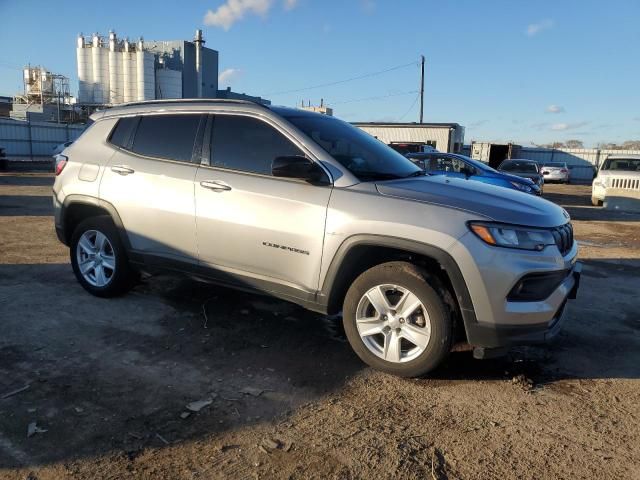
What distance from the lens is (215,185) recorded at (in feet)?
13.4

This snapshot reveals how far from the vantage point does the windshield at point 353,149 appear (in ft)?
12.8

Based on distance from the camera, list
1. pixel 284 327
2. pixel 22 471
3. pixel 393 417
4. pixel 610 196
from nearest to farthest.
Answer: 1. pixel 22 471
2. pixel 393 417
3. pixel 284 327
4. pixel 610 196

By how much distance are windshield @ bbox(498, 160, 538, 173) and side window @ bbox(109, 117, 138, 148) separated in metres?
16.8

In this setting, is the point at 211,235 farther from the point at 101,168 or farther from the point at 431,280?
the point at 431,280

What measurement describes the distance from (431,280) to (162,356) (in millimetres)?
2054

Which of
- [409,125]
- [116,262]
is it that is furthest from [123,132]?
[409,125]

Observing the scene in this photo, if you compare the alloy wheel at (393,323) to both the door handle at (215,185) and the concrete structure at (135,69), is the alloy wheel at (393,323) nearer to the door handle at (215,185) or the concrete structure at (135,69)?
the door handle at (215,185)

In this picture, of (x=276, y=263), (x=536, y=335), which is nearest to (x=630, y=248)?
(x=536, y=335)

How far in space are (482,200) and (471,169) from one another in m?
9.65

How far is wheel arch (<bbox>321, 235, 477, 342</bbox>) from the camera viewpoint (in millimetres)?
3238

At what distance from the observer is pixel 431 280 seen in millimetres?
3350

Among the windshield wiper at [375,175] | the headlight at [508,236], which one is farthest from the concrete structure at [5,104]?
the headlight at [508,236]

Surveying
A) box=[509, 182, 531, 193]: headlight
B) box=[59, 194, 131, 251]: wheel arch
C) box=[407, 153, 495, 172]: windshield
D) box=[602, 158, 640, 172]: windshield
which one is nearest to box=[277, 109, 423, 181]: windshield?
box=[59, 194, 131, 251]: wheel arch

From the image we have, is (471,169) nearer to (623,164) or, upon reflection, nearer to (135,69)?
(623,164)
